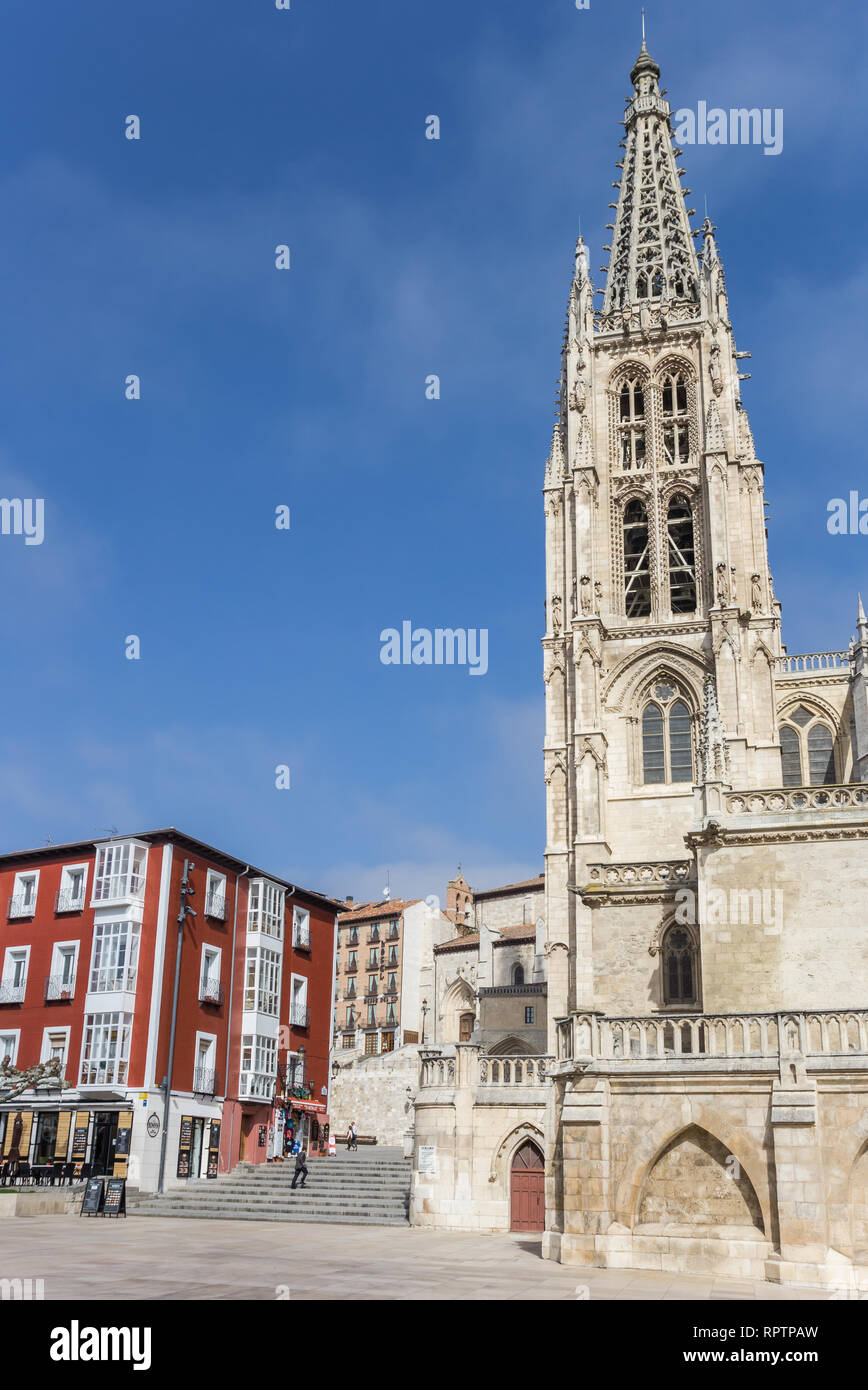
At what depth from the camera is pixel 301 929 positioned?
4475 cm

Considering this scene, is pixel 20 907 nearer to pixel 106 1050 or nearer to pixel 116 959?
pixel 116 959

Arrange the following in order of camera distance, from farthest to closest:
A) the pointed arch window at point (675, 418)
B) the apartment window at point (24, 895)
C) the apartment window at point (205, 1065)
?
the pointed arch window at point (675, 418), the apartment window at point (24, 895), the apartment window at point (205, 1065)

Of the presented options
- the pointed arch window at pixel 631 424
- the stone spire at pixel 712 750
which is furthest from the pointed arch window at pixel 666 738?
the stone spire at pixel 712 750

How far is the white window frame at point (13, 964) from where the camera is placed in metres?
38.7

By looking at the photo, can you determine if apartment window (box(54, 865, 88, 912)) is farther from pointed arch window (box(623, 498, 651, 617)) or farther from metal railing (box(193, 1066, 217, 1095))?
pointed arch window (box(623, 498, 651, 617))

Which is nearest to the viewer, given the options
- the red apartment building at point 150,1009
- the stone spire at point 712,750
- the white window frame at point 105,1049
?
the stone spire at point 712,750

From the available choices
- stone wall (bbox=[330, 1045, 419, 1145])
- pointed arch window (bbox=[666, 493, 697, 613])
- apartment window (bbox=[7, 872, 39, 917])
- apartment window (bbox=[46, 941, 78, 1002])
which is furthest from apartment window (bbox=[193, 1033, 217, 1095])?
pointed arch window (bbox=[666, 493, 697, 613])

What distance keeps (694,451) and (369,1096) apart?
35177 mm

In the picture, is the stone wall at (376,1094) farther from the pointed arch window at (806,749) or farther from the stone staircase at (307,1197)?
the pointed arch window at (806,749)

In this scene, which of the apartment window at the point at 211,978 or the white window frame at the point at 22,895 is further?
the white window frame at the point at 22,895

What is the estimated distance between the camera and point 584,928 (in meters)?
38.5

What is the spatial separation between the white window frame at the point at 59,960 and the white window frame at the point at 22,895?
1990 millimetres
